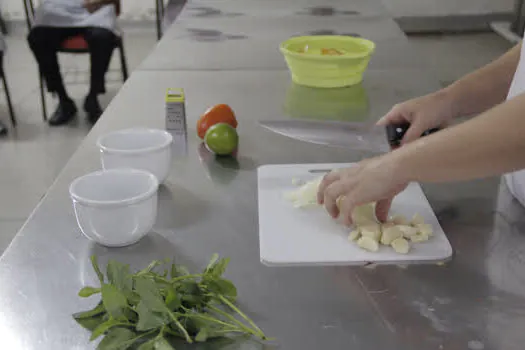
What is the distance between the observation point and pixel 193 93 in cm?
158

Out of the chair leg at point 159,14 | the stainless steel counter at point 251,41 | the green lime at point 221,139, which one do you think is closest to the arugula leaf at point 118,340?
the green lime at point 221,139

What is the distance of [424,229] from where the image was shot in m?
0.89

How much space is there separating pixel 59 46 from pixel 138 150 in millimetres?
2690

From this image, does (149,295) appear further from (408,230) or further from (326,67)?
(326,67)

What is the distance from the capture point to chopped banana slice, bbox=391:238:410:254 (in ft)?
2.80

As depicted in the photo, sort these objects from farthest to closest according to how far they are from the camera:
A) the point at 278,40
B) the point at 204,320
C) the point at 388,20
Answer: the point at 388,20 < the point at 278,40 < the point at 204,320

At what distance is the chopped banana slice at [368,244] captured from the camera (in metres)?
0.86

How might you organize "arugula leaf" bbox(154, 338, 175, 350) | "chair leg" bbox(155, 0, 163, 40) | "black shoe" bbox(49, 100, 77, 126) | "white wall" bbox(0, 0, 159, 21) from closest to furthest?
"arugula leaf" bbox(154, 338, 175, 350) → "black shoe" bbox(49, 100, 77, 126) → "chair leg" bbox(155, 0, 163, 40) → "white wall" bbox(0, 0, 159, 21)

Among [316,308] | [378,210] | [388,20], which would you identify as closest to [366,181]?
[378,210]

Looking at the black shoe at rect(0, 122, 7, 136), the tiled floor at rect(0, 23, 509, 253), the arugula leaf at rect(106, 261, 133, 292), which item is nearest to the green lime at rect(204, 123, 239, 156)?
the arugula leaf at rect(106, 261, 133, 292)

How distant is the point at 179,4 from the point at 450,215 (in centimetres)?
299

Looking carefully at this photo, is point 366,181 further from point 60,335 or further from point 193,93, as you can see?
point 193,93

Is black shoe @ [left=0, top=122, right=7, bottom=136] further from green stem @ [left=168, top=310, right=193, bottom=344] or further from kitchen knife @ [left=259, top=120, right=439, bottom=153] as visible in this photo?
green stem @ [left=168, top=310, right=193, bottom=344]

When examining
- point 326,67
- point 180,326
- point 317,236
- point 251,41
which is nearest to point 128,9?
point 251,41
